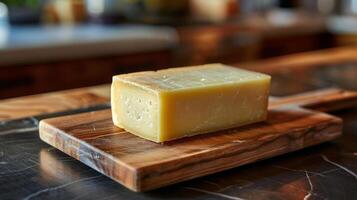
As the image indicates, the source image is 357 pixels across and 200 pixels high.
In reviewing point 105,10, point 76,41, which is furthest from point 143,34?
point 105,10

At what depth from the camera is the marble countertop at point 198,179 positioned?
0.67 m

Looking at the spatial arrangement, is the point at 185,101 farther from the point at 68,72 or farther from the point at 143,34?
the point at 143,34

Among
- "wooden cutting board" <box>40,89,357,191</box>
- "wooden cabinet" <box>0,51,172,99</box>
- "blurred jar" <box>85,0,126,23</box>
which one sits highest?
"wooden cutting board" <box>40,89,357,191</box>

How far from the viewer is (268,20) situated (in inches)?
119

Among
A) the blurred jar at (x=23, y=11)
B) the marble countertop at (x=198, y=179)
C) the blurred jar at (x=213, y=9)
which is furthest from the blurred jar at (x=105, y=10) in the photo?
the marble countertop at (x=198, y=179)

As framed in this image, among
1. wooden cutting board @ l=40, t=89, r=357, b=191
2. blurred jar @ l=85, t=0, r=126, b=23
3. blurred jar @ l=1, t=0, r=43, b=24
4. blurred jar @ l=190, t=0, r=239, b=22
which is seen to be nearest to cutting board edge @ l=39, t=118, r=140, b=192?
wooden cutting board @ l=40, t=89, r=357, b=191

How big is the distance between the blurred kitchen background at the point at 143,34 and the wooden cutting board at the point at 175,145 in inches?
42.9

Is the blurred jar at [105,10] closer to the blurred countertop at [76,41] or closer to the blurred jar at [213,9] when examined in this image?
the blurred countertop at [76,41]

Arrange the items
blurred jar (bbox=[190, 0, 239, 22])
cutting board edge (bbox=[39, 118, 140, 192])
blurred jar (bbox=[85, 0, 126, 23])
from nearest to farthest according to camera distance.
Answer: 1. cutting board edge (bbox=[39, 118, 140, 192])
2. blurred jar (bbox=[85, 0, 126, 23])
3. blurred jar (bbox=[190, 0, 239, 22])

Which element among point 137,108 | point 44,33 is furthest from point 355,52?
point 137,108

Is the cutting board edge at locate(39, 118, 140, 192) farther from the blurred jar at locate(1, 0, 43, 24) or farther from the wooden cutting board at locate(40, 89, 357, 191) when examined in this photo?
the blurred jar at locate(1, 0, 43, 24)

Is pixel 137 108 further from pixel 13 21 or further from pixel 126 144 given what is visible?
pixel 13 21

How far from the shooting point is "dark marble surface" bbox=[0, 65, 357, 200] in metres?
0.67

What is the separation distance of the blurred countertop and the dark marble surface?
1.03m
